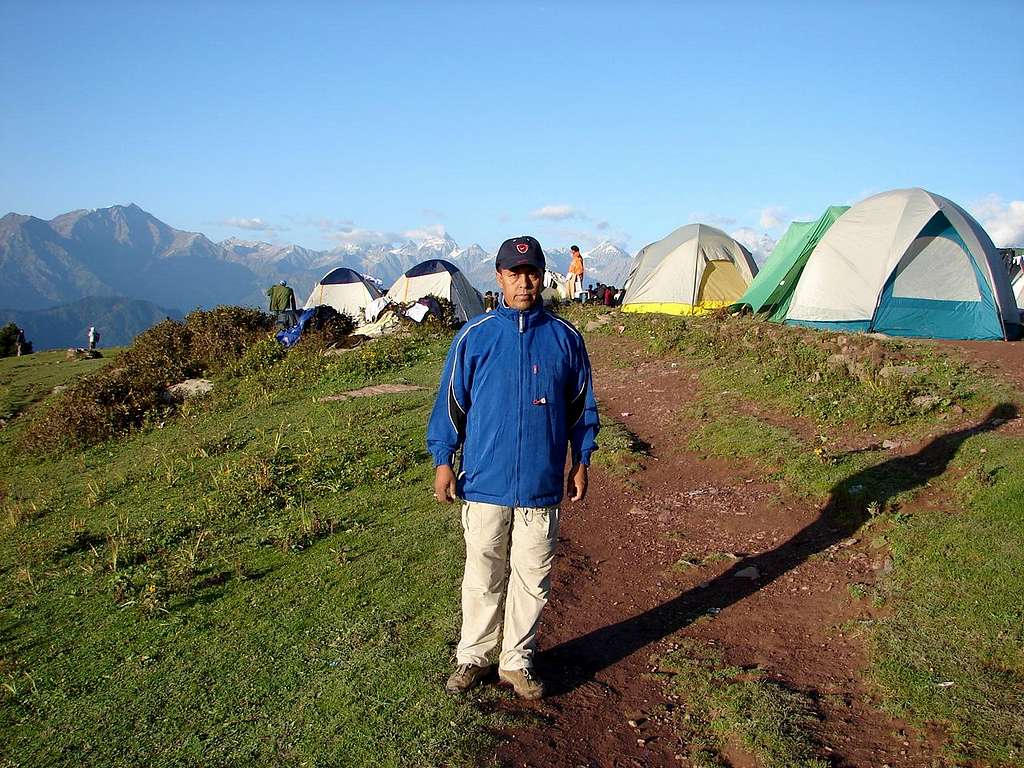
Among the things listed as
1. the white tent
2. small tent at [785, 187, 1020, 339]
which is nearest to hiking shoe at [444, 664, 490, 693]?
small tent at [785, 187, 1020, 339]

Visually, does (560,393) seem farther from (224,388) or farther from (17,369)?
(17,369)

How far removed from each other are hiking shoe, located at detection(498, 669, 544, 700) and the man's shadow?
173 millimetres

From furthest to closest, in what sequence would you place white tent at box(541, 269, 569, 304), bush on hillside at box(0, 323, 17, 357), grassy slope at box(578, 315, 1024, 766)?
1. bush on hillside at box(0, 323, 17, 357)
2. white tent at box(541, 269, 569, 304)
3. grassy slope at box(578, 315, 1024, 766)

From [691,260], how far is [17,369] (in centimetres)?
1829

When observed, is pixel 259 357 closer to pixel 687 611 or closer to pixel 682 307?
pixel 682 307

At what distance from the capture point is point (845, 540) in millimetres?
5953

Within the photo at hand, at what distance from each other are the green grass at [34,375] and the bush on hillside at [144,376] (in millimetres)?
1116

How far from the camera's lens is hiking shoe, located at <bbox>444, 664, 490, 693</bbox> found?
3.83 m

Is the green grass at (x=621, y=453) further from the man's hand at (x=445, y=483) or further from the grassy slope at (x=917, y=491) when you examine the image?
the man's hand at (x=445, y=483)

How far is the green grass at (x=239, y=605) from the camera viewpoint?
377 cm

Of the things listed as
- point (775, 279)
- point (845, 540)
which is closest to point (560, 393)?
point (845, 540)

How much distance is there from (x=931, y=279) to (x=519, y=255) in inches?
502

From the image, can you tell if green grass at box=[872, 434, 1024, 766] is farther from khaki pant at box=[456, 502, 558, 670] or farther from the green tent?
the green tent

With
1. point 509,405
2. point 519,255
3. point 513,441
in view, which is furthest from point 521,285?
point 513,441
